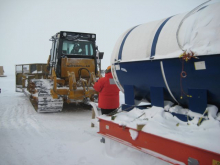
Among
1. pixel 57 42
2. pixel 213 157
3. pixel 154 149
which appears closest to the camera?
pixel 213 157

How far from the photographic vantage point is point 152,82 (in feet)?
12.1

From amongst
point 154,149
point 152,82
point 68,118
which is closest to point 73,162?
point 154,149

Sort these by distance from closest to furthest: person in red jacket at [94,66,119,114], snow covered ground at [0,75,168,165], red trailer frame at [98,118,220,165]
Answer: red trailer frame at [98,118,220,165] → snow covered ground at [0,75,168,165] → person in red jacket at [94,66,119,114]

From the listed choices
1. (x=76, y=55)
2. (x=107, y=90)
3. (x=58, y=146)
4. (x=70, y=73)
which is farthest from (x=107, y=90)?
(x=76, y=55)

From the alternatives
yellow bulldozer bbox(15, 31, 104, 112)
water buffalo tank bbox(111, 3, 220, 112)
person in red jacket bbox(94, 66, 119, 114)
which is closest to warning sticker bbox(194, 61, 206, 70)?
water buffalo tank bbox(111, 3, 220, 112)

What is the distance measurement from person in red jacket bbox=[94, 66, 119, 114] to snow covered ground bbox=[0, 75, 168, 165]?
75 cm

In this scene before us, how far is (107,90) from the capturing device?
4953 mm

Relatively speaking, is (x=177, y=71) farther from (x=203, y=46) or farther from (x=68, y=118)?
(x=68, y=118)

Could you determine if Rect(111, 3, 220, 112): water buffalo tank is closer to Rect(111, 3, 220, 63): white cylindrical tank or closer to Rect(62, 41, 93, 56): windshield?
Rect(111, 3, 220, 63): white cylindrical tank

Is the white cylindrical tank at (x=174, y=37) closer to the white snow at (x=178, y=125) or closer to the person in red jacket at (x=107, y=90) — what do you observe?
the person in red jacket at (x=107, y=90)

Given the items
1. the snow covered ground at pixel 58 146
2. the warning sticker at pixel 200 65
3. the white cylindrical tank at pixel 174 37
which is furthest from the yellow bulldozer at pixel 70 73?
the warning sticker at pixel 200 65

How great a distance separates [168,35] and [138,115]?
146 centimetres

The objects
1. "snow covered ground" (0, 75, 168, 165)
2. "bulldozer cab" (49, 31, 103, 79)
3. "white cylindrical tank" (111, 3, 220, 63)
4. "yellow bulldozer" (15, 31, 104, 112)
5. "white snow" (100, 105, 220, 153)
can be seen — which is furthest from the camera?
"bulldozer cab" (49, 31, 103, 79)

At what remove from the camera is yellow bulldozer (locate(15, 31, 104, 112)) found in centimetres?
771
